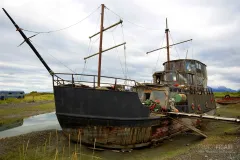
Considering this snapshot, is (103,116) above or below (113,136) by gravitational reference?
above

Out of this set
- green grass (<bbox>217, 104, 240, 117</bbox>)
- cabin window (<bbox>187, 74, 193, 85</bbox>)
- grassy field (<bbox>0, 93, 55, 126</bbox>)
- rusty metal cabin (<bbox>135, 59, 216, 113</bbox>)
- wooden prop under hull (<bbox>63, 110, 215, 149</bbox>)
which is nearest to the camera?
wooden prop under hull (<bbox>63, 110, 215, 149</bbox>)

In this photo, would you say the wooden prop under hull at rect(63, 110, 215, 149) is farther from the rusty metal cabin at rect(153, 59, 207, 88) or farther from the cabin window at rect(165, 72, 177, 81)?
the cabin window at rect(165, 72, 177, 81)

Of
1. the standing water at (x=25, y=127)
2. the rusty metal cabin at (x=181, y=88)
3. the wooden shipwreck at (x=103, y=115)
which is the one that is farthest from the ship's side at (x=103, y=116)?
the standing water at (x=25, y=127)

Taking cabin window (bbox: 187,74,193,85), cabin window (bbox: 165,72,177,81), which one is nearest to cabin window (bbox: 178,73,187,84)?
cabin window (bbox: 165,72,177,81)

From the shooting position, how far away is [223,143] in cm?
1015

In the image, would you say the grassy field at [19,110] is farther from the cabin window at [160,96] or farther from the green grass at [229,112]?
the green grass at [229,112]

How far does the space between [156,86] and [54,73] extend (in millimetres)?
8160

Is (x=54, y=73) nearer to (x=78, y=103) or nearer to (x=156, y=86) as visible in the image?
(x=78, y=103)

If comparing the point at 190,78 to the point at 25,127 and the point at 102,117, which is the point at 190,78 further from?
the point at 25,127

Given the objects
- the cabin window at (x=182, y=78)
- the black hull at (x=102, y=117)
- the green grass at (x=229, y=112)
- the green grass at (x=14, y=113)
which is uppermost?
the cabin window at (x=182, y=78)

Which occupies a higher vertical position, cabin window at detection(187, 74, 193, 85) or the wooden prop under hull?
cabin window at detection(187, 74, 193, 85)

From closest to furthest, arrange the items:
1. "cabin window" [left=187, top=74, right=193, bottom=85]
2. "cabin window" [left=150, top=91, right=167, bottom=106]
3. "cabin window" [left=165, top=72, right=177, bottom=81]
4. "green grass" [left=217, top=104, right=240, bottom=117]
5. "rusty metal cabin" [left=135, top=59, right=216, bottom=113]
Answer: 1. "cabin window" [left=150, top=91, right=167, bottom=106]
2. "rusty metal cabin" [left=135, top=59, right=216, bottom=113]
3. "cabin window" [left=165, top=72, right=177, bottom=81]
4. "cabin window" [left=187, top=74, right=193, bottom=85]
5. "green grass" [left=217, top=104, right=240, bottom=117]

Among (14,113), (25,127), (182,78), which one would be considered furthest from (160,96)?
(14,113)

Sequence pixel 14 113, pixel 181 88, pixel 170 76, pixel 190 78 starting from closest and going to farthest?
pixel 181 88, pixel 170 76, pixel 190 78, pixel 14 113
